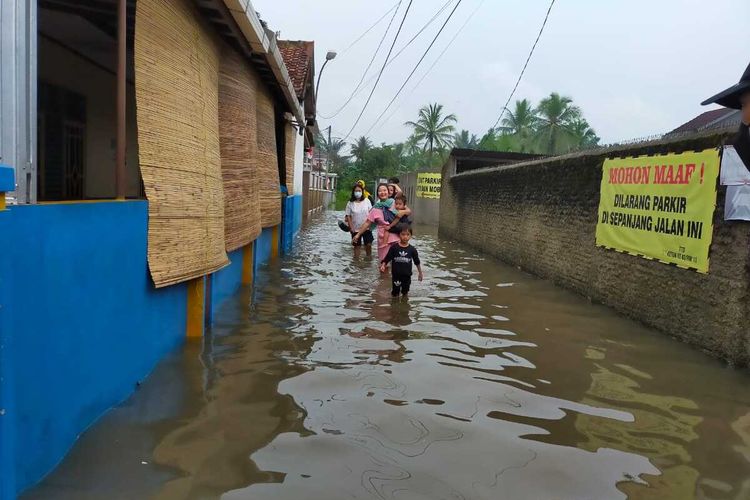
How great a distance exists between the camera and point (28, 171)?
2.81 metres

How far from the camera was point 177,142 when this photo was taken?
4.85 m

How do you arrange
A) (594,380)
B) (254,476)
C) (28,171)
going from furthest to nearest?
(594,380), (254,476), (28,171)

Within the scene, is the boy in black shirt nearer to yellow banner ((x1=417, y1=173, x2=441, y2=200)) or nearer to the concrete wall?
the concrete wall

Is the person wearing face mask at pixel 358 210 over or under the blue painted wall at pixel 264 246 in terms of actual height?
over

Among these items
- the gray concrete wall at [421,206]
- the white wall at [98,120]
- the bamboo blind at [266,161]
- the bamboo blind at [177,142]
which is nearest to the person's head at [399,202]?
the bamboo blind at [266,161]

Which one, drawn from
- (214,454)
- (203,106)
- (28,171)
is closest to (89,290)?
(28,171)

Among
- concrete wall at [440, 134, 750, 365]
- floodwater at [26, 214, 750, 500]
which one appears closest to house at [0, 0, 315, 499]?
floodwater at [26, 214, 750, 500]

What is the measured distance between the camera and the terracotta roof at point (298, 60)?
16922 mm

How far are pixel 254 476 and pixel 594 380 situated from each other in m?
3.19

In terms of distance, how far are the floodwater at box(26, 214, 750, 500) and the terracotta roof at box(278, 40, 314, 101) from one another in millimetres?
10876

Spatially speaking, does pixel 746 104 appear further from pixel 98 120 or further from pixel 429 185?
pixel 429 185

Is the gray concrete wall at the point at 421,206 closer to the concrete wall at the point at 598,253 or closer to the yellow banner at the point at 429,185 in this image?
the yellow banner at the point at 429,185

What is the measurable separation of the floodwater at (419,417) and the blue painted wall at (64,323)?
7.9 inches

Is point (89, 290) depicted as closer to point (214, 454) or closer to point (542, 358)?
point (214, 454)
